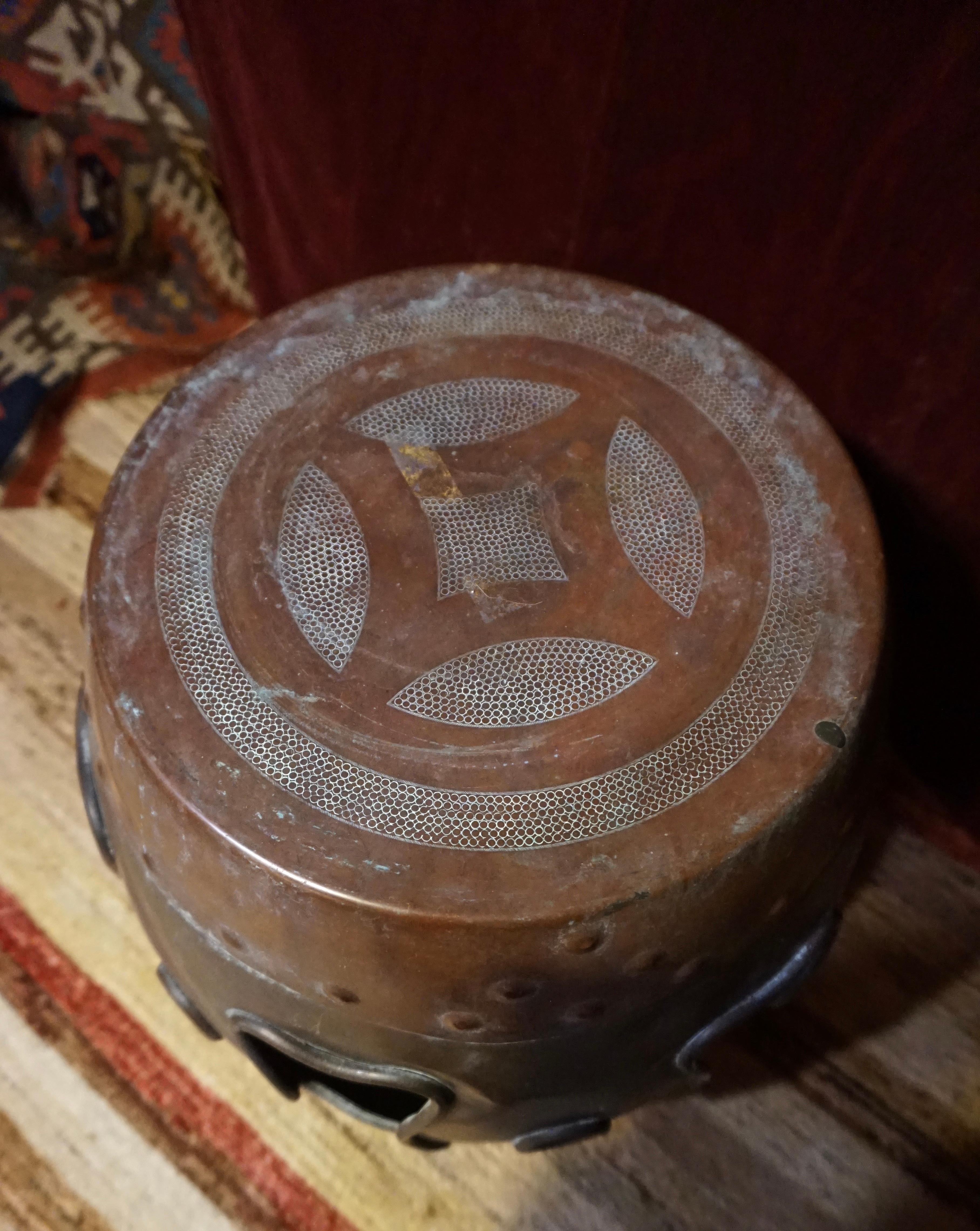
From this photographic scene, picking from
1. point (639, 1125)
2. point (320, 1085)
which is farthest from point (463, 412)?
point (639, 1125)

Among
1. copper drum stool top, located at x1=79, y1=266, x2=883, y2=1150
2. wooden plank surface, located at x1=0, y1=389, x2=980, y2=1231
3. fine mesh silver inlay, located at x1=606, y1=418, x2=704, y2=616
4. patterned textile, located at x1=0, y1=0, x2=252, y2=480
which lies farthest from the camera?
patterned textile, located at x1=0, y1=0, x2=252, y2=480

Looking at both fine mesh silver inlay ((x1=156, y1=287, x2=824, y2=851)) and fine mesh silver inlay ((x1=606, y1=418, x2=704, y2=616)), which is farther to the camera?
fine mesh silver inlay ((x1=606, y1=418, x2=704, y2=616))

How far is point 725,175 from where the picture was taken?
41.9 inches

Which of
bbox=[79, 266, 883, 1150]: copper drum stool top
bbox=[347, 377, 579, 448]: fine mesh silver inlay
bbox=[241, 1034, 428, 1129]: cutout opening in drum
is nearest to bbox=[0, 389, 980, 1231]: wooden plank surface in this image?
bbox=[241, 1034, 428, 1129]: cutout opening in drum

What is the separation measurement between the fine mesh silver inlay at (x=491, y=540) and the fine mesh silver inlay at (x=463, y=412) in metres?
0.07

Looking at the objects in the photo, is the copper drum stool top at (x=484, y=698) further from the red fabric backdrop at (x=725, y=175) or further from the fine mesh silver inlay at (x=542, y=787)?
the red fabric backdrop at (x=725, y=175)

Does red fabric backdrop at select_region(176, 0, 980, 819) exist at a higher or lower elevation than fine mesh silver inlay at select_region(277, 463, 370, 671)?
higher

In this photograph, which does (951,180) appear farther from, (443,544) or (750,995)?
(750,995)

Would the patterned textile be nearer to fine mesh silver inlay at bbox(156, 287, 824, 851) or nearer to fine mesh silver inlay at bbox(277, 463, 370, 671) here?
fine mesh silver inlay at bbox(156, 287, 824, 851)

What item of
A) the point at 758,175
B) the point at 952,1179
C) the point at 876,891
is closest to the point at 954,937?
the point at 876,891

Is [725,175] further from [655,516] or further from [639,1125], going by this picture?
[639,1125]

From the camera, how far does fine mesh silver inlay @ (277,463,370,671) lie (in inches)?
31.9

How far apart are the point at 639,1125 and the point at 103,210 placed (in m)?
1.50

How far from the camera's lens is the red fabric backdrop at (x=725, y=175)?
0.94m
